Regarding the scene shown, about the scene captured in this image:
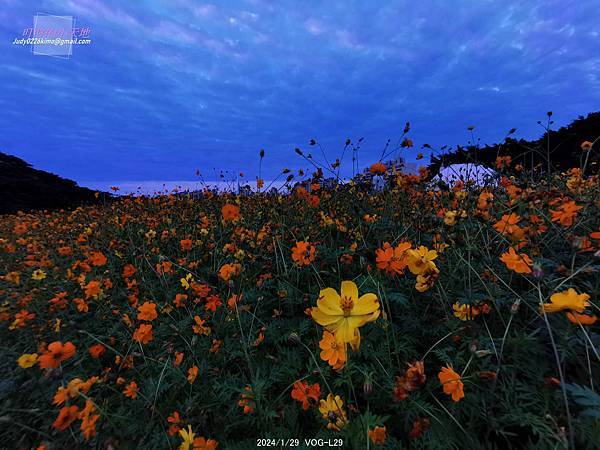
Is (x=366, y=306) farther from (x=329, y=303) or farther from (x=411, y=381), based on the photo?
(x=411, y=381)

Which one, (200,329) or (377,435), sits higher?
(200,329)

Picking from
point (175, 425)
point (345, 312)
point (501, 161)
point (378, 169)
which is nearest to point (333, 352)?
point (345, 312)

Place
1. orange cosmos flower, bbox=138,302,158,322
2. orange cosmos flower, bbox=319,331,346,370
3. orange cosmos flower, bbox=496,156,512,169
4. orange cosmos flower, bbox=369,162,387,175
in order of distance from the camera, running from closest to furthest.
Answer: orange cosmos flower, bbox=319,331,346,370, orange cosmos flower, bbox=138,302,158,322, orange cosmos flower, bbox=369,162,387,175, orange cosmos flower, bbox=496,156,512,169

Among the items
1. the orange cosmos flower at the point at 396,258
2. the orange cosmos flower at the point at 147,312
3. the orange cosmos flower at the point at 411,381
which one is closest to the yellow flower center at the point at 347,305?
the orange cosmos flower at the point at 411,381

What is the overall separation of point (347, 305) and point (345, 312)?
2 centimetres

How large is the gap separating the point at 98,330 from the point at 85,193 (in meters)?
16.0

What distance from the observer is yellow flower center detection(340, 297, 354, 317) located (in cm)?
95

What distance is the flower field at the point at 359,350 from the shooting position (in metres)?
1.16

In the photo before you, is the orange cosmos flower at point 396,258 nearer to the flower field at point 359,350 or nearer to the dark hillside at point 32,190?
the flower field at point 359,350

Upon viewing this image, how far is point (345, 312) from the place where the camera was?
3.12 ft

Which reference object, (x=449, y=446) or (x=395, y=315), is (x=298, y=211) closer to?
(x=395, y=315)

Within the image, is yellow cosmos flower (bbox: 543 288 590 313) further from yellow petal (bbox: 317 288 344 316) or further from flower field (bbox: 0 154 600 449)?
yellow petal (bbox: 317 288 344 316)

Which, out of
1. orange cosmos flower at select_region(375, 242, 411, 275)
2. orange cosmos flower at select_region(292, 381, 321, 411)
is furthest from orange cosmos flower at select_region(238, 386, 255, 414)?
orange cosmos flower at select_region(375, 242, 411, 275)

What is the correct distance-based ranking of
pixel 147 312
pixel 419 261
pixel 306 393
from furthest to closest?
pixel 147 312 < pixel 306 393 < pixel 419 261
